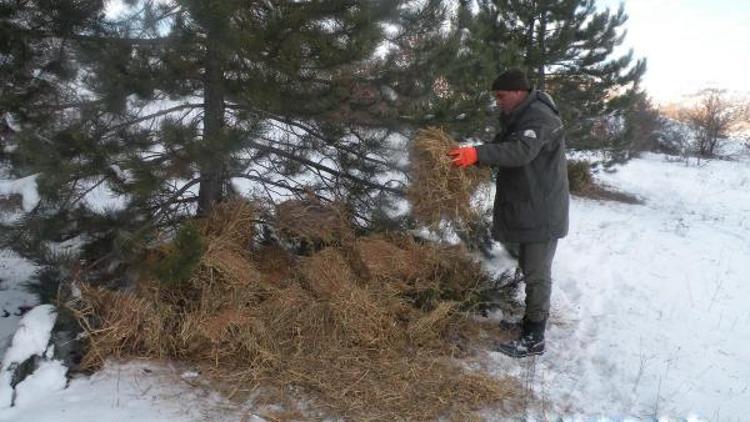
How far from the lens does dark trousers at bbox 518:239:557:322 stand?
141 inches

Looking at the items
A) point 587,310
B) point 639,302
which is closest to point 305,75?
point 587,310

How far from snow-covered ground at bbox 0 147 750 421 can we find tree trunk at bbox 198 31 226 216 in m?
1.21

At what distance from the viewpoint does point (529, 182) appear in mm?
3461

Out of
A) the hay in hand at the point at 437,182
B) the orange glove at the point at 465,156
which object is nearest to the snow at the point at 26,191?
the hay in hand at the point at 437,182

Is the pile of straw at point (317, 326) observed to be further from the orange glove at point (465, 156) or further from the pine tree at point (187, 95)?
the orange glove at point (465, 156)

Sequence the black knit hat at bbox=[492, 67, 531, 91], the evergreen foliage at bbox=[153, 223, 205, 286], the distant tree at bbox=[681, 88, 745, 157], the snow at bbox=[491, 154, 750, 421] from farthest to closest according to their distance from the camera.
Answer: the distant tree at bbox=[681, 88, 745, 157], the black knit hat at bbox=[492, 67, 531, 91], the snow at bbox=[491, 154, 750, 421], the evergreen foliage at bbox=[153, 223, 205, 286]

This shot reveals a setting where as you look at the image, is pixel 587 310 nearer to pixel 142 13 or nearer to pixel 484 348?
pixel 484 348

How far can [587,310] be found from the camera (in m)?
4.32

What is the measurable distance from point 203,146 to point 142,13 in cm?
96

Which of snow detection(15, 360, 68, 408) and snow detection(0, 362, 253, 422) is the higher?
snow detection(15, 360, 68, 408)

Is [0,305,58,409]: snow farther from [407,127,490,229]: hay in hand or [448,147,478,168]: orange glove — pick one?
[448,147,478,168]: orange glove

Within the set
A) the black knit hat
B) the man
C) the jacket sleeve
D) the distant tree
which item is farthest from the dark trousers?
the distant tree

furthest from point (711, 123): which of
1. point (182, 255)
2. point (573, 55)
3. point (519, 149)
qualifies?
point (182, 255)

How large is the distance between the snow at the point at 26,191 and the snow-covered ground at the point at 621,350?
20.0 inches
